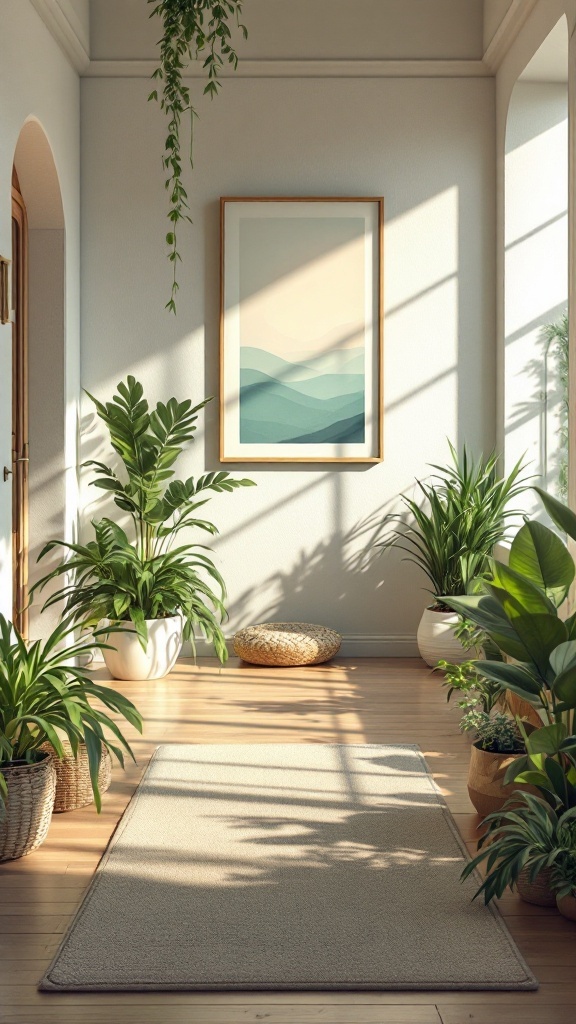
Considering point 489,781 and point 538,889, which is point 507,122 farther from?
point 538,889

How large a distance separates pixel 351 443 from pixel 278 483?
0.47 m

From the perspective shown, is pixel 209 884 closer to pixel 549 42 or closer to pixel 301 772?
pixel 301 772

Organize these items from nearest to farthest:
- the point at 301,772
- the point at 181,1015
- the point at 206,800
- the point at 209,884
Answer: the point at 181,1015 → the point at 209,884 → the point at 206,800 → the point at 301,772

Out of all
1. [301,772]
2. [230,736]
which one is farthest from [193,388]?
[301,772]

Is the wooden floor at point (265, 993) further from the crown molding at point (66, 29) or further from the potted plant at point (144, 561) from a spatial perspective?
the crown molding at point (66, 29)

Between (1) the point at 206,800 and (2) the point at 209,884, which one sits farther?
(1) the point at 206,800

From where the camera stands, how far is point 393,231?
554 cm

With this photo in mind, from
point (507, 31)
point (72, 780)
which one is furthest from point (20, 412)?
point (507, 31)

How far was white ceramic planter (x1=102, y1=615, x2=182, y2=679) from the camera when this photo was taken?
4918 millimetres

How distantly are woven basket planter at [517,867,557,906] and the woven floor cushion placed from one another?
269cm

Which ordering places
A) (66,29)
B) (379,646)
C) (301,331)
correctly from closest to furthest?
(66,29) → (301,331) → (379,646)

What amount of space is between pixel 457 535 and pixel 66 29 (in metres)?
3.15

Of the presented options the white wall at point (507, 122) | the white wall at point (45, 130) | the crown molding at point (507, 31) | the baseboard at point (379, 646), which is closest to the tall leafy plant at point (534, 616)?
the white wall at point (45, 130)

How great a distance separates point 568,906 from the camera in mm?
2439
